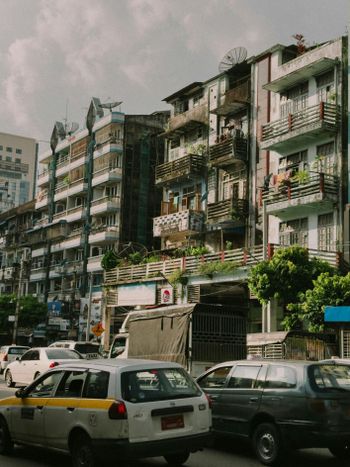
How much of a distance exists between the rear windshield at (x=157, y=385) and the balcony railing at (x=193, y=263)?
20.1 m

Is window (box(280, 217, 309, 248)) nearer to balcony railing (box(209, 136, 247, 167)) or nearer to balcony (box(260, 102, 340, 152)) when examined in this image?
balcony (box(260, 102, 340, 152))

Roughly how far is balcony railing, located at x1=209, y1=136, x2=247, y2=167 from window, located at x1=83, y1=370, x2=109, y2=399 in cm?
2816

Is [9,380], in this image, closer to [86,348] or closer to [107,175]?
[86,348]

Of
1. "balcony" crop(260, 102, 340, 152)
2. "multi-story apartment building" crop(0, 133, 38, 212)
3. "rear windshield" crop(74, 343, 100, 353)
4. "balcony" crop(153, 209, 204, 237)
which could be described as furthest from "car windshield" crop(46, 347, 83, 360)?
"multi-story apartment building" crop(0, 133, 38, 212)

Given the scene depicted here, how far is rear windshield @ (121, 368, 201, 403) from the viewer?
332 inches

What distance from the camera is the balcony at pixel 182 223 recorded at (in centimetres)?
3841

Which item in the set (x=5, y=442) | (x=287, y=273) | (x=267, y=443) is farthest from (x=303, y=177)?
(x=5, y=442)

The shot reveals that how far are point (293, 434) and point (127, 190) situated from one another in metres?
45.0

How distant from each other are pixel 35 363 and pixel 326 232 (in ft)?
48.6

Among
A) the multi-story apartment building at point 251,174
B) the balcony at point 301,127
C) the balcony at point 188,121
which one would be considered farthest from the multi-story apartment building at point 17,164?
the balcony at point 301,127

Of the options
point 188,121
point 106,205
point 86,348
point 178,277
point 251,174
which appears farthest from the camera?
point 106,205

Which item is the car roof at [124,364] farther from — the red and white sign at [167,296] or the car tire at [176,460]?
the red and white sign at [167,296]

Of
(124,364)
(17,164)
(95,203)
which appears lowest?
(124,364)

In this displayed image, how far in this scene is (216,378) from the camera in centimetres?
1136
